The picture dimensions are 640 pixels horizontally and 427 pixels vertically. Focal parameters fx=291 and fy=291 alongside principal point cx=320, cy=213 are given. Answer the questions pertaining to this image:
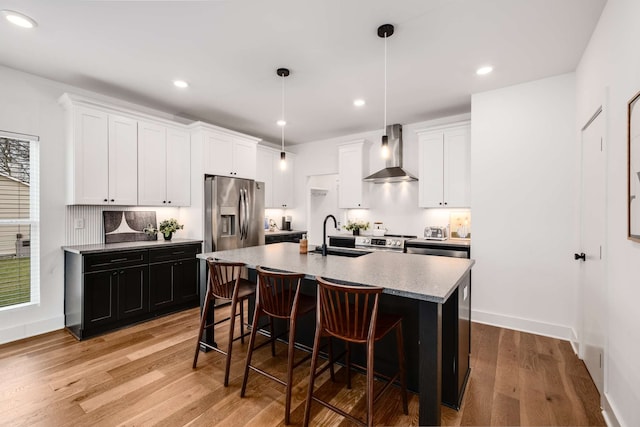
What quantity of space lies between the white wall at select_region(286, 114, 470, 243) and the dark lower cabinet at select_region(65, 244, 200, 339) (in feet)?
9.58

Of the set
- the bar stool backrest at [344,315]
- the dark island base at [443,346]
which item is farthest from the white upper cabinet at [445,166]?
the bar stool backrest at [344,315]

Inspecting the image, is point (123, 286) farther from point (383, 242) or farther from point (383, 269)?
point (383, 242)

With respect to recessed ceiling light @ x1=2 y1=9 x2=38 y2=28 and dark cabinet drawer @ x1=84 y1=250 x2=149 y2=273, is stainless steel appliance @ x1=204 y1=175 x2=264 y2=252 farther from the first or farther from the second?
recessed ceiling light @ x1=2 y1=9 x2=38 y2=28

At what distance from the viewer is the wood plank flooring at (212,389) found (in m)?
1.94

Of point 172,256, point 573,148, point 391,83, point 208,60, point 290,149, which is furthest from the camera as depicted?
point 290,149

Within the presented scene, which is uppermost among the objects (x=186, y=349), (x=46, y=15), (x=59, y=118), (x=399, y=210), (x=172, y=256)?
(x=46, y=15)

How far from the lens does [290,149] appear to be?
6590 millimetres

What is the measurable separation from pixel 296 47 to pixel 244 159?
257 centimetres

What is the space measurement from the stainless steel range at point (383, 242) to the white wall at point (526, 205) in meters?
1.06

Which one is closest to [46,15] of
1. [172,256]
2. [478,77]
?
[172,256]

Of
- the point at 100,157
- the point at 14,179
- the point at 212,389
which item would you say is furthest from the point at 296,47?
the point at 14,179

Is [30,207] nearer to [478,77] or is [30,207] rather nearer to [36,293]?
[36,293]

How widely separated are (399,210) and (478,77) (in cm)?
238

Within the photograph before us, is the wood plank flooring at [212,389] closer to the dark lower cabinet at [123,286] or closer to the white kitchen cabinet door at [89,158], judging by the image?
the dark lower cabinet at [123,286]
